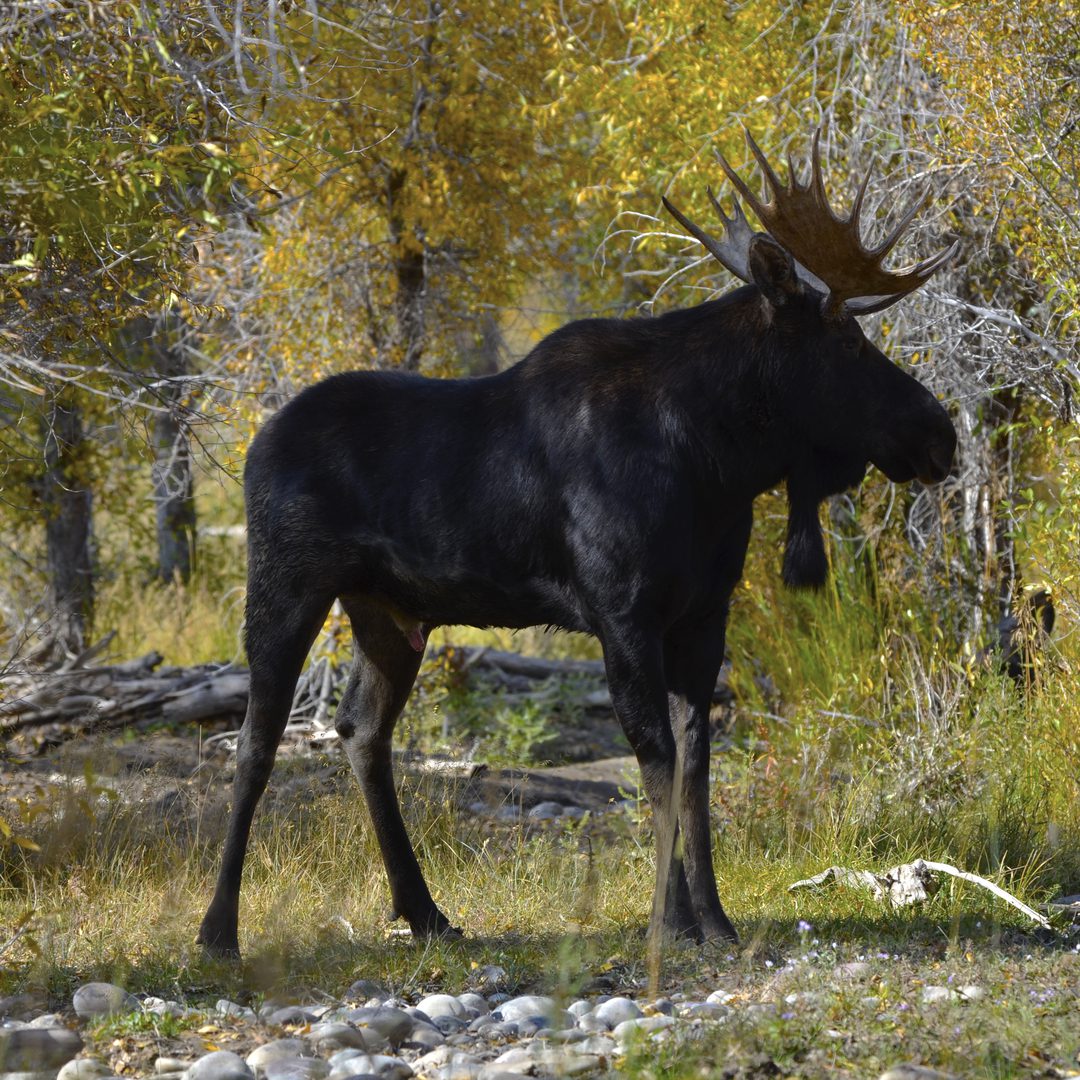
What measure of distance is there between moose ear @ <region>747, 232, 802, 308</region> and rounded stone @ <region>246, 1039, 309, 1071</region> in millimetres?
2794

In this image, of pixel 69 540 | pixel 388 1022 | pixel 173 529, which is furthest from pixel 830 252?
pixel 173 529

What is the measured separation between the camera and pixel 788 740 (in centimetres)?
791

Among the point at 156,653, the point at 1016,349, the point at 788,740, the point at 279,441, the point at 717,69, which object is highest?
the point at 717,69

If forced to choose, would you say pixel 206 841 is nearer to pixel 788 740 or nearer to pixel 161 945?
pixel 161 945

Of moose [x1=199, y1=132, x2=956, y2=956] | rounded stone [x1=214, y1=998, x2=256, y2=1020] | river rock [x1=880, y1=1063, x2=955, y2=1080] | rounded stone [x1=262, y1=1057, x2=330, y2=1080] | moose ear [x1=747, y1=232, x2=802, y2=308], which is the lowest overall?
river rock [x1=880, y1=1063, x2=955, y2=1080]

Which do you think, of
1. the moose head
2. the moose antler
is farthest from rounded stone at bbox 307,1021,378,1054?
the moose antler

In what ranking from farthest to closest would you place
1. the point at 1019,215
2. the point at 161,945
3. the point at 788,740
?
the point at 788,740
the point at 1019,215
the point at 161,945

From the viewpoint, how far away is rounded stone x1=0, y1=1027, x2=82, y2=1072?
12.8 feet

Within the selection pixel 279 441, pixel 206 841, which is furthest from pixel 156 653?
pixel 279 441

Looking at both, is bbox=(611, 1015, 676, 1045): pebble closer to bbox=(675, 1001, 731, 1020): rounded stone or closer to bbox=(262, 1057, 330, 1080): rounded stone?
bbox=(675, 1001, 731, 1020): rounded stone

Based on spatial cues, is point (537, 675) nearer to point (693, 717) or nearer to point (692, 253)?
point (692, 253)

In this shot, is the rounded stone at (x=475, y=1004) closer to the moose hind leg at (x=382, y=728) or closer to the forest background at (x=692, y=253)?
the moose hind leg at (x=382, y=728)

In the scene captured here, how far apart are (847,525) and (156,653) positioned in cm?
459

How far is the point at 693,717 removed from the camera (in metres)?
5.39
